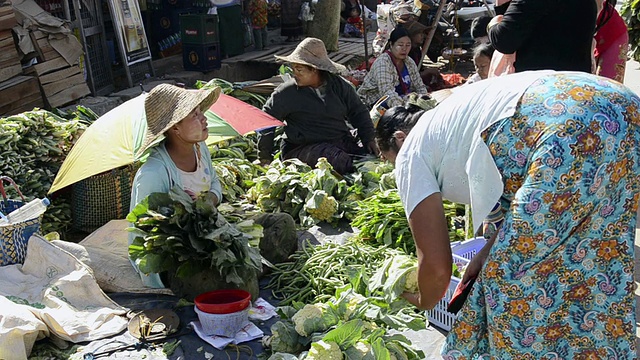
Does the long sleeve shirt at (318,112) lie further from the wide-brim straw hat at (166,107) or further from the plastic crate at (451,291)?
the plastic crate at (451,291)

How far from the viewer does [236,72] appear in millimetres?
10516

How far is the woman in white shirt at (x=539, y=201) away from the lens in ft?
6.49

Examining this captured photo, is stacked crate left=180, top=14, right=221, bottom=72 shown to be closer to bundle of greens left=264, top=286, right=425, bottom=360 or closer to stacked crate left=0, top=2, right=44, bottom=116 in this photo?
stacked crate left=0, top=2, right=44, bottom=116

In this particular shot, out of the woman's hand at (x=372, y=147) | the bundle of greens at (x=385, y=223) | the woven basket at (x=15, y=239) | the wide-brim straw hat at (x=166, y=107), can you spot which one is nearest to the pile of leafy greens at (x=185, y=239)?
the wide-brim straw hat at (x=166, y=107)

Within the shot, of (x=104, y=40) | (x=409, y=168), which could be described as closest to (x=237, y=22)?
(x=104, y=40)

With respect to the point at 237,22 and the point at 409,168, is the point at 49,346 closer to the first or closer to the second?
the point at 409,168

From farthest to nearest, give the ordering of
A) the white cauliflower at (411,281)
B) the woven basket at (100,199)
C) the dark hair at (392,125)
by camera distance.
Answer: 1. the woven basket at (100,199)
2. the white cauliflower at (411,281)
3. the dark hair at (392,125)

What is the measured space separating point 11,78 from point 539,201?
19.3 ft

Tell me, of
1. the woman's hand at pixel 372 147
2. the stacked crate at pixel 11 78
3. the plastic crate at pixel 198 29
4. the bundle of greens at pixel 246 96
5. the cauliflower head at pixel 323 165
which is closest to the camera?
the cauliflower head at pixel 323 165

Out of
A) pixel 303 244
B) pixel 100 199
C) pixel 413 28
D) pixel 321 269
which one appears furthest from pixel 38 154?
pixel 413 28

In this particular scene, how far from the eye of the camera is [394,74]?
680 cm

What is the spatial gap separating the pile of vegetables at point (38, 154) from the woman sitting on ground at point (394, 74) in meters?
2.89

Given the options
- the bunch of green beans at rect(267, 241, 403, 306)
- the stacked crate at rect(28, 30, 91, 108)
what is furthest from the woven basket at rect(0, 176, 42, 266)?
the stacked crate at rect(28, 30, 91, 108)

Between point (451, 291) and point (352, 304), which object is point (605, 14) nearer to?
point (451, 291)
